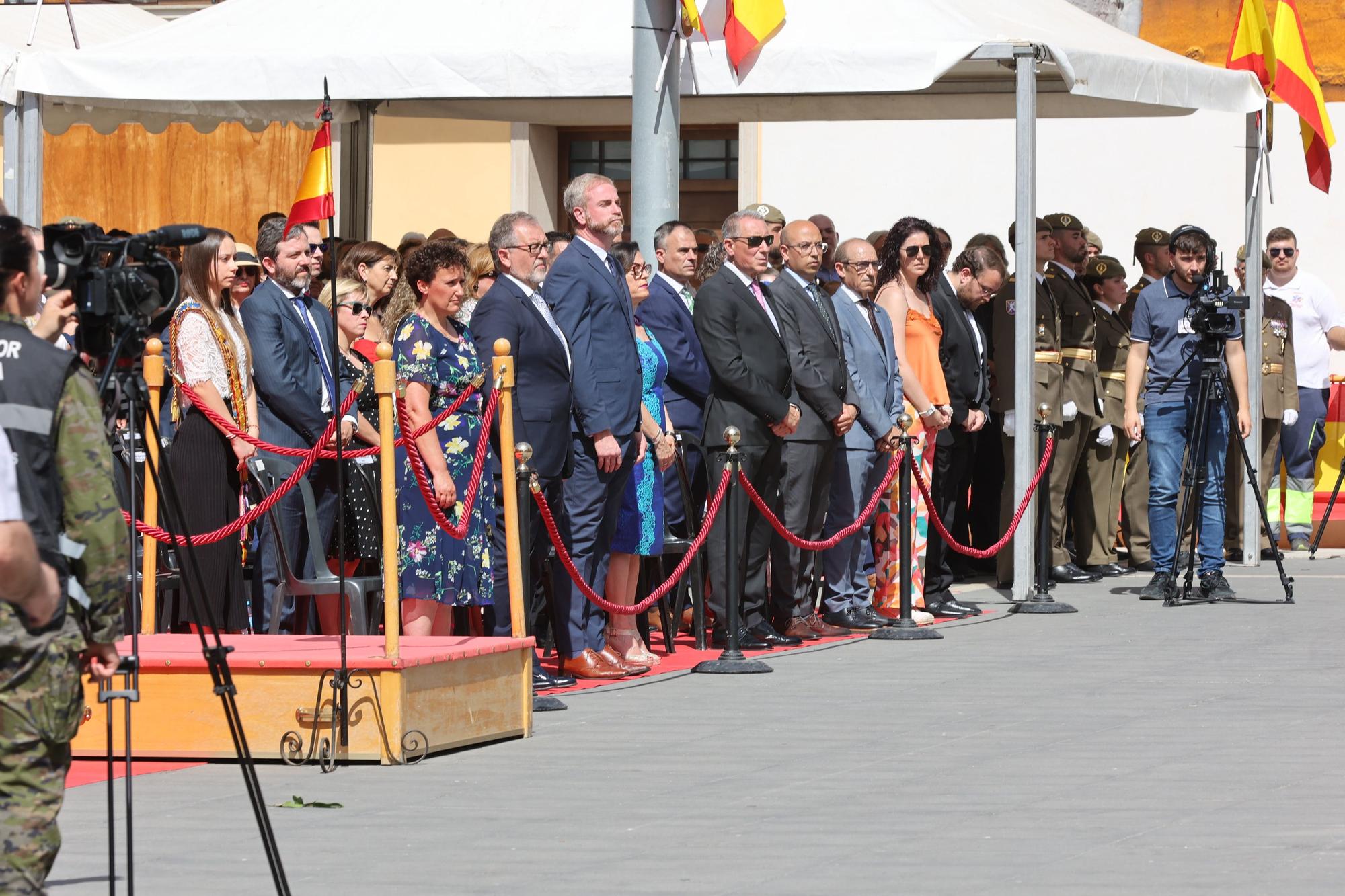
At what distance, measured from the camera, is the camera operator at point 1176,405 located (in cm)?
1315

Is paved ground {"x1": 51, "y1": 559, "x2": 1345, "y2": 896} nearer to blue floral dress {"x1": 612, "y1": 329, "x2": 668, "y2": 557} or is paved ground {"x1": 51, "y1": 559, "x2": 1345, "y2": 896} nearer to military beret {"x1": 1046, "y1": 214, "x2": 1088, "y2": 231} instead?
blue floral dress {"x1": 612, "y1": 329, "x2": 668, "y2": 557}

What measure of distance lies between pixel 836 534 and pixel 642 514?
174 cm

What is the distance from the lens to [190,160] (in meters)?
21.3

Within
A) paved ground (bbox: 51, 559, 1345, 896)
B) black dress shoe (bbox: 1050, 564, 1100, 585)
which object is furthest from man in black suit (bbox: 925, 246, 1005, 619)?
paved ground (bbox: 51, 559, 1345, 896)

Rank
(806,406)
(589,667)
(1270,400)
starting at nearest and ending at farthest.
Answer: (589,667)
(806,406)
(1270,400)

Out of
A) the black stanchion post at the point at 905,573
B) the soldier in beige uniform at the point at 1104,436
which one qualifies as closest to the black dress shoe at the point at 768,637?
the black stanchion post at the point at 905,573

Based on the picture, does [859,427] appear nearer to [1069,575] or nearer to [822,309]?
[822,309]

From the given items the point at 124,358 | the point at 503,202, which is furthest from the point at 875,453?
the point at 503,202

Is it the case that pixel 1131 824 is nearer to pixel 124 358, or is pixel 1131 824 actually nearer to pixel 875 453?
pixel 124 358

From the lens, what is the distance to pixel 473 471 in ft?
29.4

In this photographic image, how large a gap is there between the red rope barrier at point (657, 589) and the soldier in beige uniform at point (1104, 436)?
4.63m

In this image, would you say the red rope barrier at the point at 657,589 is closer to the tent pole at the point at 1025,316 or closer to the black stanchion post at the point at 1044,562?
the black stanchion post at the point at 1044,562

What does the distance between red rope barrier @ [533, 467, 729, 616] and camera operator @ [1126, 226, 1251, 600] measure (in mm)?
3713

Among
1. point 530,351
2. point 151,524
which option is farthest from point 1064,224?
point 151,524
